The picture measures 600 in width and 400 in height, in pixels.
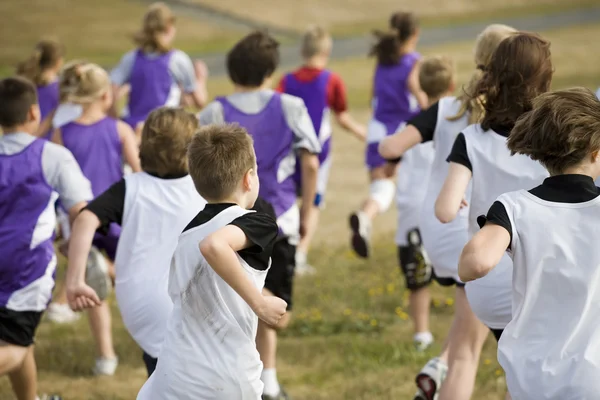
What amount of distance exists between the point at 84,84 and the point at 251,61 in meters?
1.06

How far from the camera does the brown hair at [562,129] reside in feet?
9.77

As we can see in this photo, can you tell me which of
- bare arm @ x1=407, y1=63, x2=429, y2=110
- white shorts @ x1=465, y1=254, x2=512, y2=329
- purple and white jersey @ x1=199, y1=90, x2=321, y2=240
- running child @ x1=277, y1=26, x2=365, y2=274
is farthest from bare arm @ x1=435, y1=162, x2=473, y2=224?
bare arm @ x1=407, y1=63, x2=429, y2=110

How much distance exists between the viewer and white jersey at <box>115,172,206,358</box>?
3.96m

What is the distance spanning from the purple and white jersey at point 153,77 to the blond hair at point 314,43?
100cm

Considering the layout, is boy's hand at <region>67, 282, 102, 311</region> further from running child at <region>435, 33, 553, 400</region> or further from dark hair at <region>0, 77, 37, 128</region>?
running child at <region>435, 33, 553, 400</region>

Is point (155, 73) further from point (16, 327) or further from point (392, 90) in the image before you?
point (16, 327)

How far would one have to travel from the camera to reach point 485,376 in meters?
5.38

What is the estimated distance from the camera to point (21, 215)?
4430mm

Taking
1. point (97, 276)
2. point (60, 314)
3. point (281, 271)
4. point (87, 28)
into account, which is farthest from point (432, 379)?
point (87, 28)

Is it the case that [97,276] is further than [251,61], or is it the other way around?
[251,61]

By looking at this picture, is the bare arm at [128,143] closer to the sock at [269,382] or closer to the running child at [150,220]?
the sock at [269,382]

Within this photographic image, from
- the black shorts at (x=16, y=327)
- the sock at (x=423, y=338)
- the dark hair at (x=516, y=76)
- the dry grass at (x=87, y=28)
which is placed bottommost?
the dry grass at (x=87, y=28)

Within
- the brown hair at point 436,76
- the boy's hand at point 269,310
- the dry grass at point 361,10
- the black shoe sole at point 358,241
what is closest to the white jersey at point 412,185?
the brown hair at point 436,76

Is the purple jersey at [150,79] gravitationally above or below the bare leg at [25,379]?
above
